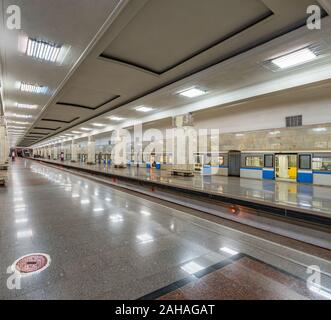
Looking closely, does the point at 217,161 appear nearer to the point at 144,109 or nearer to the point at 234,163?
the point at 234,163

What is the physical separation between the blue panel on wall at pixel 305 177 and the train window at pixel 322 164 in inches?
18.6

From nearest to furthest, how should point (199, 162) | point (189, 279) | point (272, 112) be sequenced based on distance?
point (189, 279), point (272, 112), point (199, 162)

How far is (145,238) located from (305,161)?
33.3ft

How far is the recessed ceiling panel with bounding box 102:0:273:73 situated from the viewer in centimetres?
399

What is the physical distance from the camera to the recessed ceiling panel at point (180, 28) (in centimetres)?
399

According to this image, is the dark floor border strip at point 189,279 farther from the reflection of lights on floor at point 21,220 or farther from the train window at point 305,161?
the train window at point 305,161

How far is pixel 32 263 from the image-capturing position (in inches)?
101

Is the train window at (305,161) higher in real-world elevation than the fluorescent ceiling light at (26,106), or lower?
lower

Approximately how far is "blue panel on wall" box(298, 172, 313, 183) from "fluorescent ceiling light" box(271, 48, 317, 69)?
6.21m

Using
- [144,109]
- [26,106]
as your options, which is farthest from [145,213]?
[26,106]

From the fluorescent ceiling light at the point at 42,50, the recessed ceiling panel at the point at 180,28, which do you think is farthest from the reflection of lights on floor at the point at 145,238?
the fluorescent ceiling light at the point at 42,50

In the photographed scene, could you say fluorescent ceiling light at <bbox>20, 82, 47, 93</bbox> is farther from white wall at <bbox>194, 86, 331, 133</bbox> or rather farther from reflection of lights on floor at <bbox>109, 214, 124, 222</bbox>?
white wall at <bbox>194, 86, 331, 133</bbox>
